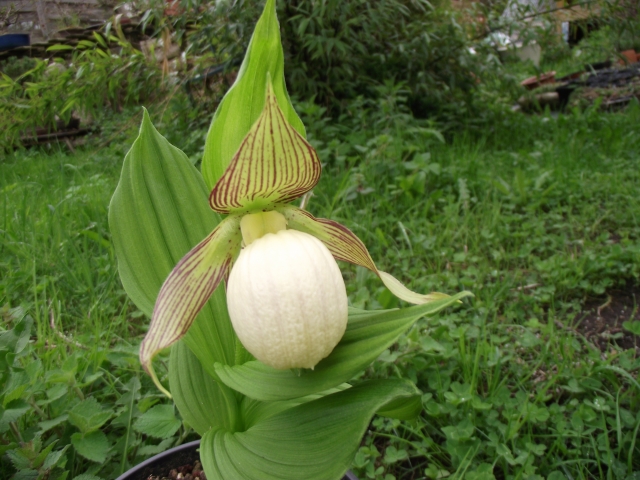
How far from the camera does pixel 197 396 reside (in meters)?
0.77

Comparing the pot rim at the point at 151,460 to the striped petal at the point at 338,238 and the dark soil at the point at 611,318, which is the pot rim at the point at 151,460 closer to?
the striped petal at the point at 338,238

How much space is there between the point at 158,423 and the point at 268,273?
1.83 feet

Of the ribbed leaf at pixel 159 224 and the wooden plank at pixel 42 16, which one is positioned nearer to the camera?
the ribbed leaf at pixel 159 224

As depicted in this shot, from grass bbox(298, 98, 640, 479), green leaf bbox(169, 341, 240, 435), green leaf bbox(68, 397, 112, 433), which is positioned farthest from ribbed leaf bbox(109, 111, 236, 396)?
grass bbox(298, 98, 640, 479)

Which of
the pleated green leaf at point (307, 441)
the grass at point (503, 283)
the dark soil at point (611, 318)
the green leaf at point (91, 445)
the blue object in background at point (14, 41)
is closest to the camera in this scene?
the pleated green leaf at point (307, 441)

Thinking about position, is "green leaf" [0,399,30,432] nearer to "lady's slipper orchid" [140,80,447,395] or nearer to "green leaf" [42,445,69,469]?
"green leaf" [42,445,69,469]

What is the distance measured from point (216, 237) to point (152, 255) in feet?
0.53

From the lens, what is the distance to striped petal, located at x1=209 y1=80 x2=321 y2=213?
0.51 meters

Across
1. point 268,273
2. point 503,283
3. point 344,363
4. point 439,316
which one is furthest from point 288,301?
point 503,283

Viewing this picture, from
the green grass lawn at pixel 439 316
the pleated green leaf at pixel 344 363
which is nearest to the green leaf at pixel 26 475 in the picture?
the green grass lawn at pixel 439 316

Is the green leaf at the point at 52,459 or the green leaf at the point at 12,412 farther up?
the green leaf at the point at 12,412

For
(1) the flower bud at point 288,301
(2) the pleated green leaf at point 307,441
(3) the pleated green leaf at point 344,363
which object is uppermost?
(1) the flower bud at point 288,301

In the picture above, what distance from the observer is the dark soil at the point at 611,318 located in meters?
1.27

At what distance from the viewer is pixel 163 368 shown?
1095mm
